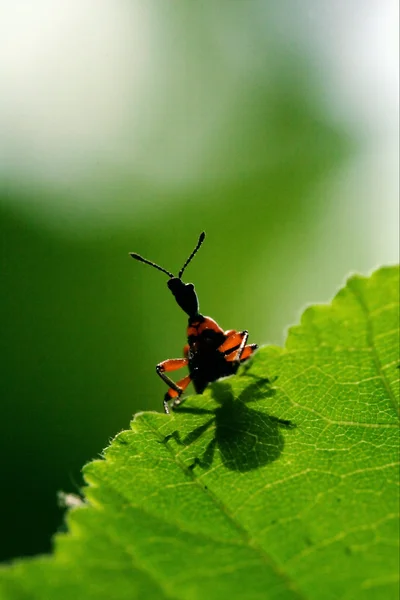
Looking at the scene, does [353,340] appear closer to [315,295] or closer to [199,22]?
[315,295]

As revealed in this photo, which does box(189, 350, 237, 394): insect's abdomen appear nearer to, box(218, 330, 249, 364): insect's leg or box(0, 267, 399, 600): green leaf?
box(218, 330, 249, 364): insect's leg

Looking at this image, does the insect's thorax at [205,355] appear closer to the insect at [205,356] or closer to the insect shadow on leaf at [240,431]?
the insect at [205,356]

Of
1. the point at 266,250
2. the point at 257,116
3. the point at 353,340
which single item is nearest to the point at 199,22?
the point at 257,116

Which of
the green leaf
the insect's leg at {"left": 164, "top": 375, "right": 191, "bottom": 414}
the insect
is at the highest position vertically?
the insect

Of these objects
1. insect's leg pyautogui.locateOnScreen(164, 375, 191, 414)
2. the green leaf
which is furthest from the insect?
the green leaf

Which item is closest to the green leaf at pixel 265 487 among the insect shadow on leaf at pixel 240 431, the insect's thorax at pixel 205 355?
the insect shadow on leaf at pixel 240 431

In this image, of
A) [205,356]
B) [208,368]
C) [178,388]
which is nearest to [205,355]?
[205,356]
